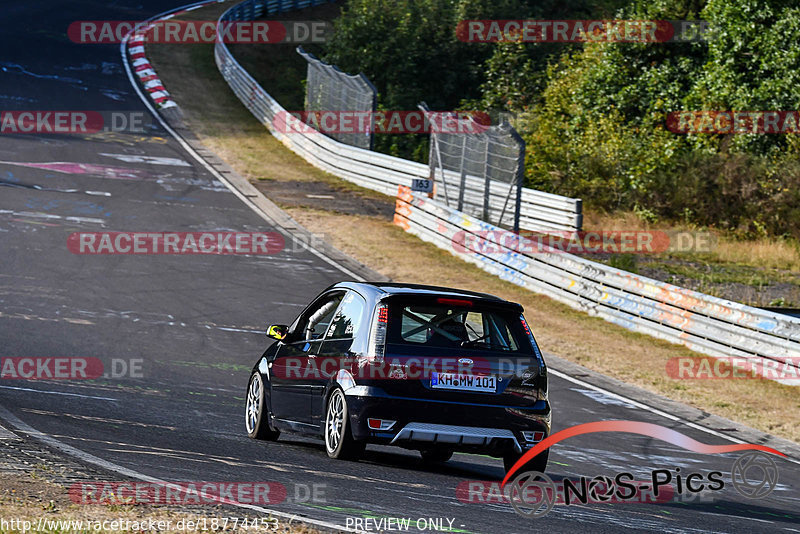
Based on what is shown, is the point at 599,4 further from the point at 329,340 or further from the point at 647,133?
the point at 329,340

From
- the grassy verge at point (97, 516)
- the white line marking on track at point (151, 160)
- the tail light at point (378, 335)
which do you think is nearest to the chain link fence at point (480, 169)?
the white line marking on track at point (151, 160)

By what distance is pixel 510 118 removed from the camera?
129 ft

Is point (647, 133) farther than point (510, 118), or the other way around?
point (510, 118)

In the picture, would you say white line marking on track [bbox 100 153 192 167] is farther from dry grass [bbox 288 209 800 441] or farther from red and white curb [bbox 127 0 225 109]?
red and white curb [bbox 127 0 225 109]

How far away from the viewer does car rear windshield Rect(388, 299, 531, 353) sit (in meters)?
8.39

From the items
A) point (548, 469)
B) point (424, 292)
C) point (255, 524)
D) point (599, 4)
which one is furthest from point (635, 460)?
point (599, 4)

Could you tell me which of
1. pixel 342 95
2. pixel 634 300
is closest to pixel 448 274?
pixel 634 300

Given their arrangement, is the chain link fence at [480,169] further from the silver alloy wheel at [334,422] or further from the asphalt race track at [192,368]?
the silver alloy wheel at [334,422]

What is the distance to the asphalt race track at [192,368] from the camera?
7367 mm

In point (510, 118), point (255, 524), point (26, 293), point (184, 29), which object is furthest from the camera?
point (184, 29)

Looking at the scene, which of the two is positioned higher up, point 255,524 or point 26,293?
point 255,524

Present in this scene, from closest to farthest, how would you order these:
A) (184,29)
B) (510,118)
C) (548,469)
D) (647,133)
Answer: (548,469) < (647,133) < (510,118) < (184,29)

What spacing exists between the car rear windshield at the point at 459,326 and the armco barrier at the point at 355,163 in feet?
54.6

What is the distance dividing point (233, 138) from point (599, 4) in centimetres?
1879
